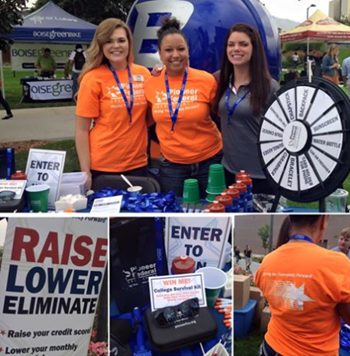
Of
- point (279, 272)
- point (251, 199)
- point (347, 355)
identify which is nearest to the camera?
point (279, 272)

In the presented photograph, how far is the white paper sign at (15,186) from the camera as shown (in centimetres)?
221

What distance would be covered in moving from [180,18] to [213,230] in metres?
2.57

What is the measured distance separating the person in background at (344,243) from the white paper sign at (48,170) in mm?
1458

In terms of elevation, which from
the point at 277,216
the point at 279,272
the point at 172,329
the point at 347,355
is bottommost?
the point at 347,355

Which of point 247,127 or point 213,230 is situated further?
point 247,127

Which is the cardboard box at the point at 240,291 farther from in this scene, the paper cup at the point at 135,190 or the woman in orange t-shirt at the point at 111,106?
the woman in orange t-shirt at the point at 111,106

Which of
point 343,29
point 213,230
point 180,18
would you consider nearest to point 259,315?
point 213,230

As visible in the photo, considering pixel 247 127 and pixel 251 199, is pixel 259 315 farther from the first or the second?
pixel 247 127

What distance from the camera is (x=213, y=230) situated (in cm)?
135

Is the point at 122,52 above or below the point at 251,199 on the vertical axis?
above

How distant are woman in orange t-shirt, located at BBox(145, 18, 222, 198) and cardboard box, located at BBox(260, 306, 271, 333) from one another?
1.26m

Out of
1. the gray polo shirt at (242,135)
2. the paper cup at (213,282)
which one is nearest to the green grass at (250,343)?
the paper cup at (213,282)

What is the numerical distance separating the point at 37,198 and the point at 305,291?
140 centimetres

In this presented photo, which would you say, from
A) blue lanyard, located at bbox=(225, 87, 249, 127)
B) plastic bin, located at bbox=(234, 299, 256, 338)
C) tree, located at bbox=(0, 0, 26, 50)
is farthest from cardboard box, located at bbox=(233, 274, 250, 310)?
tree, located at bbox=(0, 0, 26, 50)
